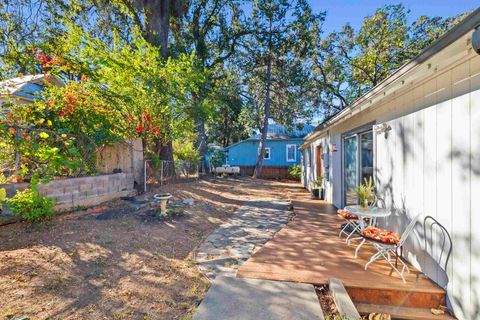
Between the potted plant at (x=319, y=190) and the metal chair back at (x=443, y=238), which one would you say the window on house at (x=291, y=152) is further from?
the metal chair back at (x=443, y=238)

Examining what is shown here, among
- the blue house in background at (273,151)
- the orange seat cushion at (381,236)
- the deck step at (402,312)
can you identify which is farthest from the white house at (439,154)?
the blue house in background at (273,151)

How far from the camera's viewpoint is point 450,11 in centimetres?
1353

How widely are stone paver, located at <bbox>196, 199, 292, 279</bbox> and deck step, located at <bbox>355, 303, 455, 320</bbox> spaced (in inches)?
65.2

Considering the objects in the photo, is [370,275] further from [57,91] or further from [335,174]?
[57,91]

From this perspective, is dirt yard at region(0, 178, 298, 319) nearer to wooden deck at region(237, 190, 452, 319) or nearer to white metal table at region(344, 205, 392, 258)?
wooden deck at region(237, 190, 452, 319)

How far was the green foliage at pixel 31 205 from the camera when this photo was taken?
12.9 feet

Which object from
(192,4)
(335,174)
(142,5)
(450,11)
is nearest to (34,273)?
(335,174)

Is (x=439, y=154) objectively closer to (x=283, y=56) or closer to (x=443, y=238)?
(x=443, y=238)

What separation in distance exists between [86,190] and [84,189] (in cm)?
7

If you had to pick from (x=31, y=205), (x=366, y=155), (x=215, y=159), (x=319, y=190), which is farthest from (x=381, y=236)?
(x=215, y=159)

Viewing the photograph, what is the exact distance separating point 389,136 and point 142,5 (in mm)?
10729

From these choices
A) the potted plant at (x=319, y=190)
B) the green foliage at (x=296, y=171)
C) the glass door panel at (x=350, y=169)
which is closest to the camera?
the glass door panel at (x=350, y=169)

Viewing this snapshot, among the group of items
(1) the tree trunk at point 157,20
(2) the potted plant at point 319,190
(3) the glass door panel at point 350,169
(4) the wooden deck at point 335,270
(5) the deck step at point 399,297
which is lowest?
(5) the deck step at point 399,297

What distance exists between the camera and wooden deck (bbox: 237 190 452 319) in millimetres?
2652
